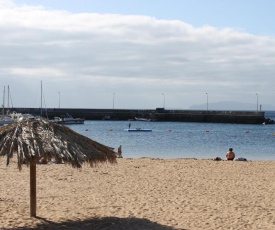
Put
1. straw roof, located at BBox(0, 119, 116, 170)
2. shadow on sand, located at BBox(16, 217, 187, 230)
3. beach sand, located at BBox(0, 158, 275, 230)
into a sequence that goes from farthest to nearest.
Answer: beach sand, located at BBox(0, 158, 275, 230), shadow on sand, located at BBox(16, 217, 187, 230), straw roof, located at BBox(0, 119, 116, 170)

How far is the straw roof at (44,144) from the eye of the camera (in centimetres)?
864

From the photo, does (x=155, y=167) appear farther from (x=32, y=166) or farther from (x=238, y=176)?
(x=32, y=166)

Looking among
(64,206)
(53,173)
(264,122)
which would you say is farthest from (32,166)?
(264,122)

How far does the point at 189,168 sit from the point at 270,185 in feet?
15.6

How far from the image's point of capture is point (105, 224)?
9.78m

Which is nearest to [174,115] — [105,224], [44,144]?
[105,224]

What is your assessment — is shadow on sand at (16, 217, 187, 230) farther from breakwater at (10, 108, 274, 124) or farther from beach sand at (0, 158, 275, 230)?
breakwater at (10, 108, 274, 124)

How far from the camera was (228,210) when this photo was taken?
11.2m

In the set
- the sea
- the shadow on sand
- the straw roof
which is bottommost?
the sea

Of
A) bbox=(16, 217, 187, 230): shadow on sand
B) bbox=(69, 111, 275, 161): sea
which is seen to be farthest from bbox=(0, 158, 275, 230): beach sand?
bbox=(69, 111, 275, 161): sea

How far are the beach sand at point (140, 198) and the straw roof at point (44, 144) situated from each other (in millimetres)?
1440

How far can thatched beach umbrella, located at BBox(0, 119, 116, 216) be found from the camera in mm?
8648

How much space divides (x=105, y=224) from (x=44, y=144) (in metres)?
2.10

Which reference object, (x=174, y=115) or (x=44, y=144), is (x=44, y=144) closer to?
(x=44, y=144)
